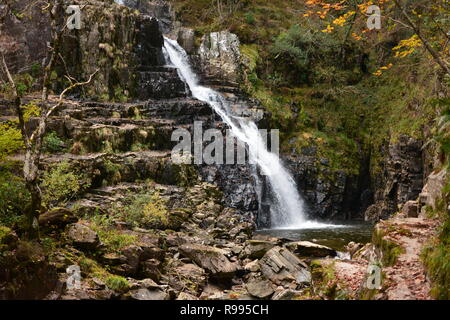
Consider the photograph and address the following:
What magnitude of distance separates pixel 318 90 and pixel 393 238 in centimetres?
1978

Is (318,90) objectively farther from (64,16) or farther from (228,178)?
(64,16)

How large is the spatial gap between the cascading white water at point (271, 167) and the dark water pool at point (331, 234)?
123cm

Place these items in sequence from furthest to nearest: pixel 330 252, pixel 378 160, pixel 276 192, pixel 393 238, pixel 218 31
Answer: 1. pixel 218 31
2. pixel 378 160
3. pixel 276 192
4. pixel 330 252
5. pixel 393 238

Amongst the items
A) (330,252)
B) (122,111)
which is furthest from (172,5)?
(330,252)

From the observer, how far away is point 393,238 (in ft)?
22.5

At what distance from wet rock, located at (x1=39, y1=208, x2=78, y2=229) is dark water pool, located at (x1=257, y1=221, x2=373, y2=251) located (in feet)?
28.1

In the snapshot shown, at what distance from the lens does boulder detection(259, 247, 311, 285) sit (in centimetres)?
940

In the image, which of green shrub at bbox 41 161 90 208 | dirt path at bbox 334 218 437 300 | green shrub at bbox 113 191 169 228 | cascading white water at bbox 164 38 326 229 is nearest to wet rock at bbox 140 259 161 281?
green shrub at bbox 113 191 169 228

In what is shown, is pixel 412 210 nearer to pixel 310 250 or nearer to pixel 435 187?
pixel 435 187

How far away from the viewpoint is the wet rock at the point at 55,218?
8195mm

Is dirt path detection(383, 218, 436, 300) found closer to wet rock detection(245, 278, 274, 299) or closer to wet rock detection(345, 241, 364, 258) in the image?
wet rock detection(245, 278, 274, 299)

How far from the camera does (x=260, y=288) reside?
29.0ft

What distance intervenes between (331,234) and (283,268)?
23.3 ft

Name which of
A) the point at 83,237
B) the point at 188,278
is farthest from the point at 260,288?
the point at 83,237
